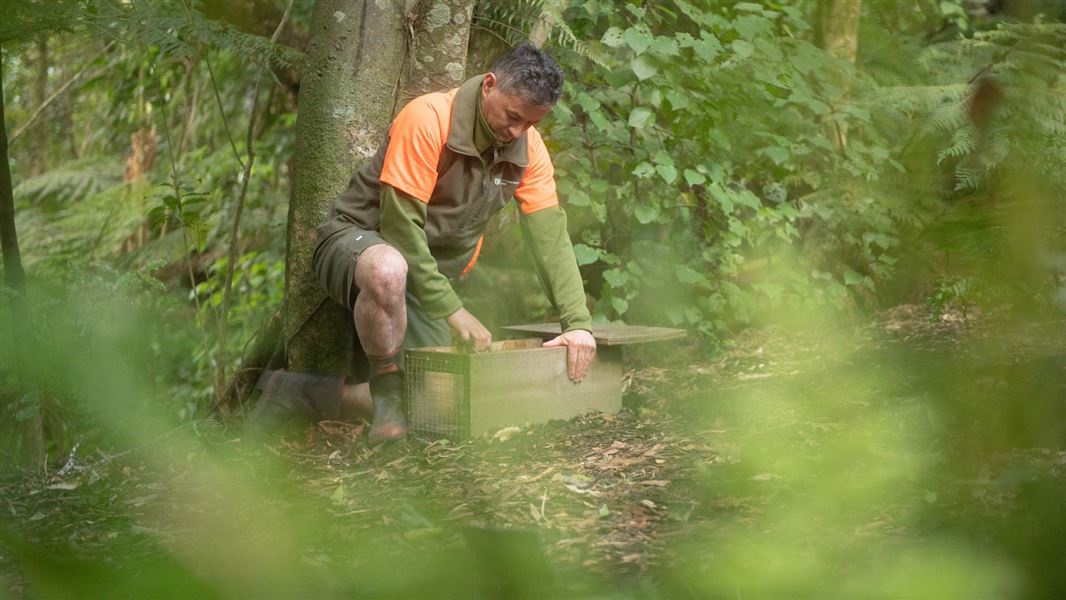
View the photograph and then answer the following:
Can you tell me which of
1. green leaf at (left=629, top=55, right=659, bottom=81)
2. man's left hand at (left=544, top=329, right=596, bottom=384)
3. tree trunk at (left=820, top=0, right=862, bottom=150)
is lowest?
man's left hand at (left=544, top=329, right=596, bottom=384)

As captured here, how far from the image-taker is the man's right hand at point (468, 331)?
10.9 ft

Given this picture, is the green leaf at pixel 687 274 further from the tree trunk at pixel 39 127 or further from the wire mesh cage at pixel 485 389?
the tree trunk at pixel 39 127

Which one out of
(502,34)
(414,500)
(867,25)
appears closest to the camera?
(414,500)

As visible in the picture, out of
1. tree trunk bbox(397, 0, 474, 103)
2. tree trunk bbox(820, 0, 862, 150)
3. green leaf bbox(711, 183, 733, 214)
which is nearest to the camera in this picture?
tree trunk bbox(397, 0, 474, 103)

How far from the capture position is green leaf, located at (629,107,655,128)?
4215 millimetres

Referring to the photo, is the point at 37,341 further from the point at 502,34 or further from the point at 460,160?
the point at 502,34

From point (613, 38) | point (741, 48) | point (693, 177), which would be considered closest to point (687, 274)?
point (693, 177)

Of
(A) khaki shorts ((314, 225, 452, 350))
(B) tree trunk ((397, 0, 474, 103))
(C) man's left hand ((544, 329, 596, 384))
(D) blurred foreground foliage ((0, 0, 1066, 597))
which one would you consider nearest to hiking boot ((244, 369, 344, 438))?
(D) blurred foreground foliage ((0, 0, 1066, 597))

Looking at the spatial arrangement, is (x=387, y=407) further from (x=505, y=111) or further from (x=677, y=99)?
(x=677, y=99)

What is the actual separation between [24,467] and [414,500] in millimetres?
1679

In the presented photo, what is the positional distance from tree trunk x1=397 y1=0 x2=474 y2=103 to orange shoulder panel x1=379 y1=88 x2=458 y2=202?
1.98 ft

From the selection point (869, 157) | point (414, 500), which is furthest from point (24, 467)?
point (869, 157)

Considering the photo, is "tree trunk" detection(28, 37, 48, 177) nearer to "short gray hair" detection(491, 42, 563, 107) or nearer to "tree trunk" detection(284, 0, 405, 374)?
"tree trunk" detection(284, 0, 405, 374)

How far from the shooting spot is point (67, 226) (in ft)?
22.9
